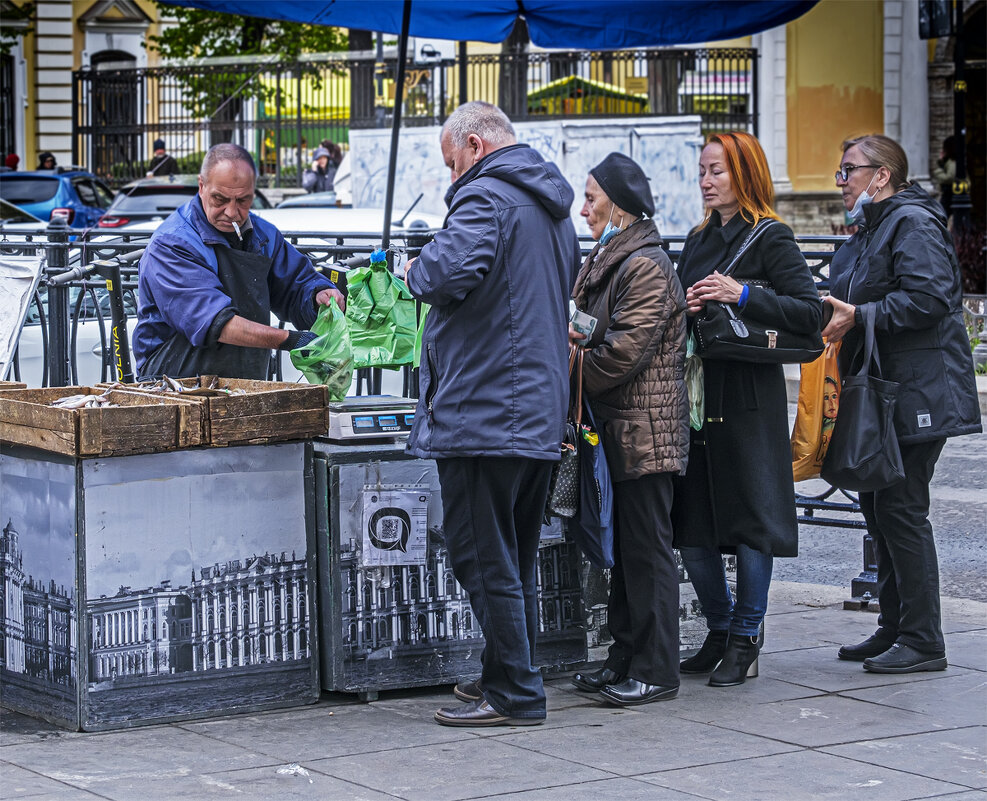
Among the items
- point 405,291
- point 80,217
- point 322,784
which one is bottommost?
point 322,784

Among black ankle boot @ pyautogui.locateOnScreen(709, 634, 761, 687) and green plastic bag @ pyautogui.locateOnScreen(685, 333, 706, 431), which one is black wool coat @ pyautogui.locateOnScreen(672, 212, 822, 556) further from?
black ankle boot @ pyautogui.locateOnScreen(709, 634, 761, 687)

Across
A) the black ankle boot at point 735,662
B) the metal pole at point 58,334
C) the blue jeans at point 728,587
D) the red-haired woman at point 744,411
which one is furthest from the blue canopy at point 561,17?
the black ankle boot at point 735,662

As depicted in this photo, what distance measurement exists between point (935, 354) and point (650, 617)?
1411 millimetres

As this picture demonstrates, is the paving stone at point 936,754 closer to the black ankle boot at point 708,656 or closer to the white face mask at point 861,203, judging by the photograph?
the black ankle boot at point 708,656

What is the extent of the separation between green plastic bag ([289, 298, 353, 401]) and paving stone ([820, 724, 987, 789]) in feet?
6.63

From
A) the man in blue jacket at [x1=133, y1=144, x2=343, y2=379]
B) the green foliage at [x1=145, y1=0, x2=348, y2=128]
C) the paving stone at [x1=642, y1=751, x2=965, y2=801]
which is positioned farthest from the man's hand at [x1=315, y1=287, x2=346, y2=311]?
the green foliage at [x1=145, y1=0, x2=348, y2=128]

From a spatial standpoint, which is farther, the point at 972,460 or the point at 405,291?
the point at 972,460

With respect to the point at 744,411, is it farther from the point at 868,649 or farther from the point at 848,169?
the point at 868,649

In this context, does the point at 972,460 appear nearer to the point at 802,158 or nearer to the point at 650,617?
the point at 650,617

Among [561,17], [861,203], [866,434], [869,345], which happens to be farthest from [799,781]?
[561,17]

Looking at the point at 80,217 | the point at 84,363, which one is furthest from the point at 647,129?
the point at 84,363

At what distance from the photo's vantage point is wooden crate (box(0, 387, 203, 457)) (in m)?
4.68

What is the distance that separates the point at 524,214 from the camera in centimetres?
484

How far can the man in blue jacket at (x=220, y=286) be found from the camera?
5.41 metres
